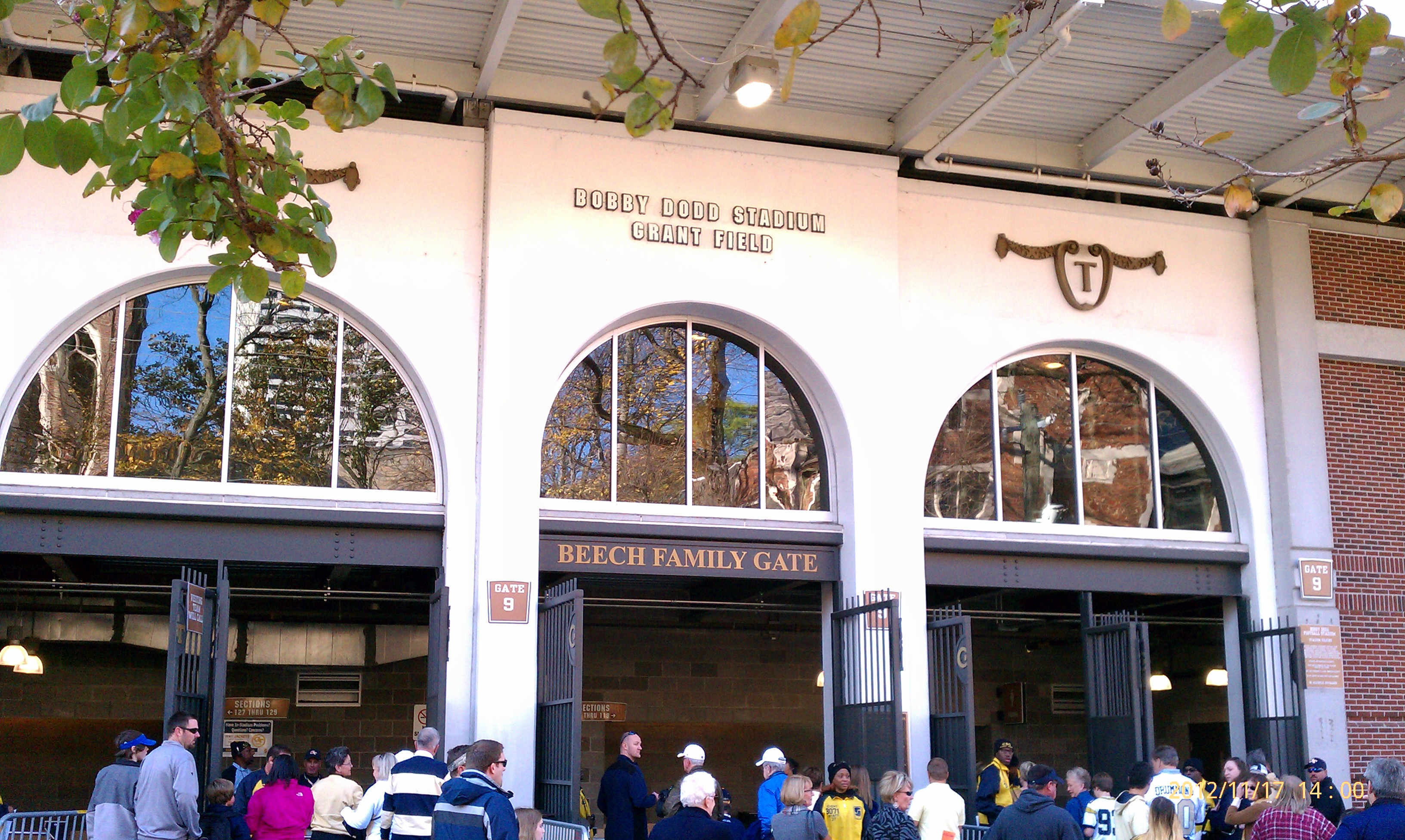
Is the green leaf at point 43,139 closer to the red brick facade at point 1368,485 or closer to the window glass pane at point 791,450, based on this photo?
the window glass pane at point 791,450

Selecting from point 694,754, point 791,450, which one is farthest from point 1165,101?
point 694,754

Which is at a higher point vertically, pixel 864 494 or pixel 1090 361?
pixel 1090 361

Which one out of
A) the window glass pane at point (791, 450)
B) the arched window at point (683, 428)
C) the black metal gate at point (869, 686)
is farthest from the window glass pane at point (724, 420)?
the black metal gate at point (869, 686)

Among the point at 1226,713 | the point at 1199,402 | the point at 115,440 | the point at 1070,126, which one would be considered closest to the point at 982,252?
the point at 1070,126

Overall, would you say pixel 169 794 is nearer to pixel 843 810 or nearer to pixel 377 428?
pixel 377 428

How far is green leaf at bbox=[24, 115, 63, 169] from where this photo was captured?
4484 millimetres

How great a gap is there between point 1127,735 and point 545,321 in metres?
6.40

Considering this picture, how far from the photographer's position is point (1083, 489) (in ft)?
44.2

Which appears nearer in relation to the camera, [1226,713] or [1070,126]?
[1070,126]

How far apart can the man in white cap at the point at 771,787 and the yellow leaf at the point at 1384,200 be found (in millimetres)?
6124

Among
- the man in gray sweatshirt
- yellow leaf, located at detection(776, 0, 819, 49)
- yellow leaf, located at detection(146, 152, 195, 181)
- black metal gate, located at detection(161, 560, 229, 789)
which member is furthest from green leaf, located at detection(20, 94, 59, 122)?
black metal gate, located at detection(161, 560, 229, 789)

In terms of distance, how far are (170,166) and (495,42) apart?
6.56m

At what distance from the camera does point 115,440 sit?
36.0ft

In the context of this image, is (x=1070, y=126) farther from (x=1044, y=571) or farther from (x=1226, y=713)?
(x=1226, y=713)
